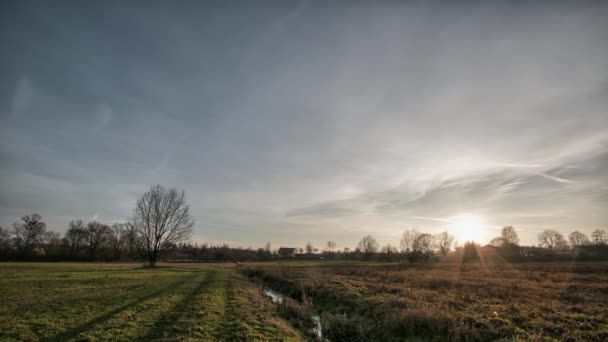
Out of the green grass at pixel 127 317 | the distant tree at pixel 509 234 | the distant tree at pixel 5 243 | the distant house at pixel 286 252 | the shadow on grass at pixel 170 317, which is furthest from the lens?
the distant house at pixel 286 252

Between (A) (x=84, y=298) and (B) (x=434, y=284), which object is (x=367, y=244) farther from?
(A) (x=84, y=298)

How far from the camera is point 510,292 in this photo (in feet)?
62.7

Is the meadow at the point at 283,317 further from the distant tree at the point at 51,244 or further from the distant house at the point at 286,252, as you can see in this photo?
the distant house at the point at 286,252

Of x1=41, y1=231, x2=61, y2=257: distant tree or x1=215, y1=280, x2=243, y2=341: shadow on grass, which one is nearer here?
x1=215, y1=280, x2=243, y2=341: shadow on grass

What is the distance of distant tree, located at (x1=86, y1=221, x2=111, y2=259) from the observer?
91062mm

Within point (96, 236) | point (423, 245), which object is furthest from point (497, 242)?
point (96, 236)

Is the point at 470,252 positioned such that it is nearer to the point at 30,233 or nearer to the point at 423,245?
the point at 423,245

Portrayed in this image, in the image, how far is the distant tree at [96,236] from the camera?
9106cm

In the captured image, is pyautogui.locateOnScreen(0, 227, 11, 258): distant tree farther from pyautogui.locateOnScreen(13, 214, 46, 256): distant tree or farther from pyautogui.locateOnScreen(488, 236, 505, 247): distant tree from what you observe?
pyautogui.locateOnScreen(488, 236, 505, 247): distant tree

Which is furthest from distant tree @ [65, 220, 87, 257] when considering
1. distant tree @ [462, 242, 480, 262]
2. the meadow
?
distant tree @ [462, 242, 480, 262]

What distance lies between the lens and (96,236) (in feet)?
306

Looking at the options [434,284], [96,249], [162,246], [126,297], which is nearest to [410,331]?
[434,284]

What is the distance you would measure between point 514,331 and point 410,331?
158 inches

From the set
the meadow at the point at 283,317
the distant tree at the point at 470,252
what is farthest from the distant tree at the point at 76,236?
the distant tree at the point at 470,252
